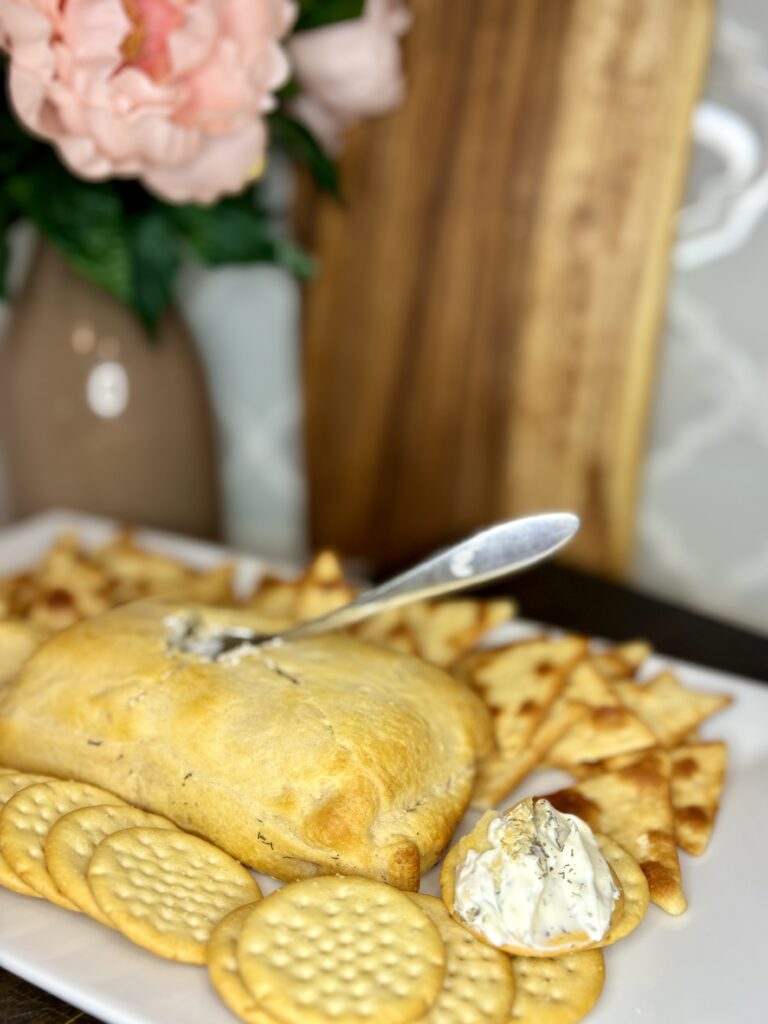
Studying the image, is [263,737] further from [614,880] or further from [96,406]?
[96,406]

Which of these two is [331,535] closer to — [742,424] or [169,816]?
[742,424]

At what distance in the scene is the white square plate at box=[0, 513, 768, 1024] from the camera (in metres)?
0.74

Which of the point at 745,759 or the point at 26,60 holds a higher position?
the point at 26,60

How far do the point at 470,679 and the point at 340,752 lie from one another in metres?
0.31

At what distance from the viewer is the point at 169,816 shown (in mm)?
936

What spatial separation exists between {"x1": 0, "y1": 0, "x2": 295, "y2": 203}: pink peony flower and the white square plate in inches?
29.7

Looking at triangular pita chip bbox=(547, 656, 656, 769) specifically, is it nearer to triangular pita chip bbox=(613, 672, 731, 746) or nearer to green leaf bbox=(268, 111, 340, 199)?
triangular pita chip bbox=(613, 672, 731, 746)

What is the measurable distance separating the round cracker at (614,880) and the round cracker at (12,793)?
32 cm

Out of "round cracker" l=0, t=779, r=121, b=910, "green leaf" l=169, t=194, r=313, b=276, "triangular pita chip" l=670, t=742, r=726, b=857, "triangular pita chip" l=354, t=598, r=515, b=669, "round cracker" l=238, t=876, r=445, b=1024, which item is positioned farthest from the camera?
"green leaf" l=169, t=194, r=313, b=276

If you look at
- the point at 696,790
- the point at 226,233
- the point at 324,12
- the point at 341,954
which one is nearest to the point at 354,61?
the point at 324,12

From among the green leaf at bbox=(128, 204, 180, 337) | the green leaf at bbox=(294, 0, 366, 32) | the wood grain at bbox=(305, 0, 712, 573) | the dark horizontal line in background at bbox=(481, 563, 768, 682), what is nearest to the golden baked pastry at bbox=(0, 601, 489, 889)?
the dark horizontal line in background at bbox=(481, 563, 768, 682)

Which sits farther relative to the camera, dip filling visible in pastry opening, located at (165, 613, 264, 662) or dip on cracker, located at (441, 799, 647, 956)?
dip filling visible in pastry opening, located at (165, 613, 264, 662)

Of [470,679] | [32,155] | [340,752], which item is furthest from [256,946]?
[32,155]

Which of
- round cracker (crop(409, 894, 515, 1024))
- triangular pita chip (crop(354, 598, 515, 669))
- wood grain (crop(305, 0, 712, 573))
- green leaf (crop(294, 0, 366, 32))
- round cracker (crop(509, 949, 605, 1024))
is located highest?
green leaf (crop(294, 0, 366, 32))
